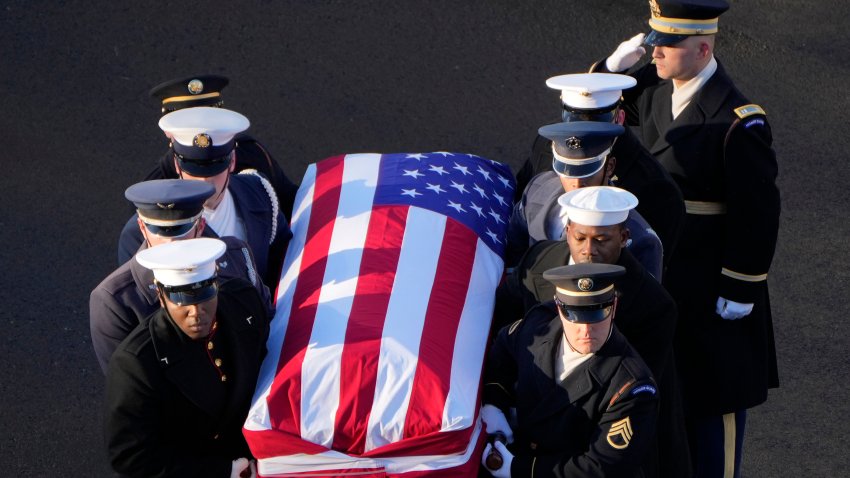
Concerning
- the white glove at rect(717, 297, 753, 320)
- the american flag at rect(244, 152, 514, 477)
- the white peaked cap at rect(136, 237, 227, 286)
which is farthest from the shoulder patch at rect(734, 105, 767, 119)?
the white peaked cap at rect(136, 237, 227, 286)

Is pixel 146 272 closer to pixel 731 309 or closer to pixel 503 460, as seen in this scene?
pixel 503 460

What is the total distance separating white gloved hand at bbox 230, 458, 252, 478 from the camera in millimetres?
3766

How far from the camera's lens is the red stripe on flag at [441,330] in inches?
143

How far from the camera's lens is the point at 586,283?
3543 millimetres

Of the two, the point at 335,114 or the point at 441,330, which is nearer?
the point at 441,330

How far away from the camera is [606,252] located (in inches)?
151

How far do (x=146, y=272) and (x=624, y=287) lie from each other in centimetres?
158

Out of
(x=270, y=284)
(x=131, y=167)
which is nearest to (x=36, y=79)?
(x=131, y=167)

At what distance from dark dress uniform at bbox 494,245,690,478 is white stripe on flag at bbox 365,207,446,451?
0.34 m

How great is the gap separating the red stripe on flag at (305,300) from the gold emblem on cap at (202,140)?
50 cm

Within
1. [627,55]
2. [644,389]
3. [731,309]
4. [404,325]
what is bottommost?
[731,309]

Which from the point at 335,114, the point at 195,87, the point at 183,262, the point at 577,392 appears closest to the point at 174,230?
the point at 183,262

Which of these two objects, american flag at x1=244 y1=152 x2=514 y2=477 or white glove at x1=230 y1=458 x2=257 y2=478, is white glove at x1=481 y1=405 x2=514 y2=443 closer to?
american flag at x1=244 y1=152 x2=514 y2=477

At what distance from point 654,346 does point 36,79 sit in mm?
4872
